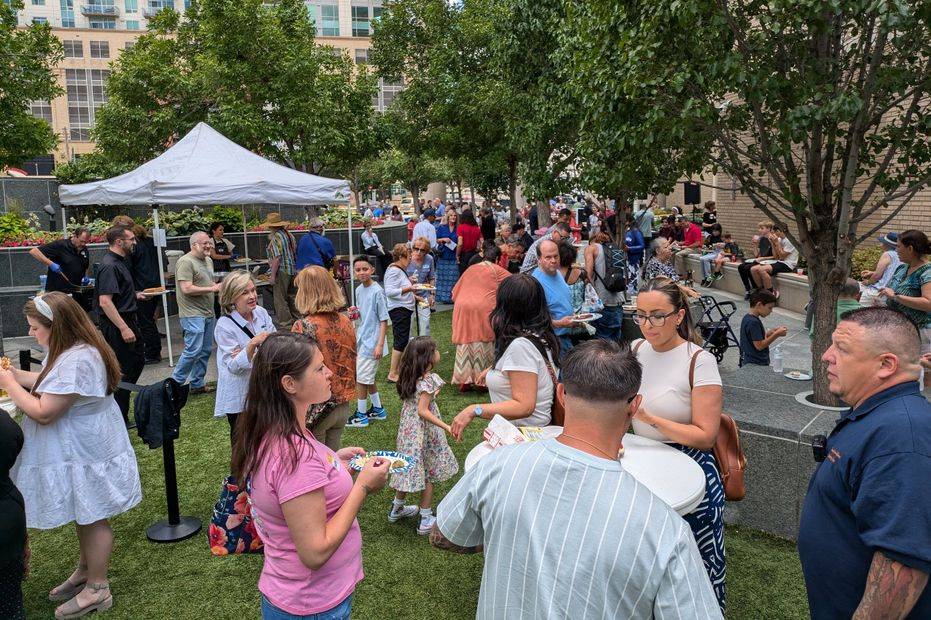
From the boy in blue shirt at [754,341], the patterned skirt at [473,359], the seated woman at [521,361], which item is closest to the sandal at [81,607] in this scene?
the seated woman at [521,361]

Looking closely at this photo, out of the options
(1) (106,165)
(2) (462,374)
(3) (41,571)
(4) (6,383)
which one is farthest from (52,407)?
→ (1) (106,165)

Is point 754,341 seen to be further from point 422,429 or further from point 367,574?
point 367,574

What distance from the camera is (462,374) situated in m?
8.45

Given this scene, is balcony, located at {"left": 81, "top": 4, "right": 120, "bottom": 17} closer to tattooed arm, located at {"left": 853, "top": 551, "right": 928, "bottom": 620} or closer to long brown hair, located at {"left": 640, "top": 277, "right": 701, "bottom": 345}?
long brown hair, located at {"left": 640, "top": 277, "right": 701, "bottom": 345}

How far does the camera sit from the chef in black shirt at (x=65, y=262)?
10.6 meters

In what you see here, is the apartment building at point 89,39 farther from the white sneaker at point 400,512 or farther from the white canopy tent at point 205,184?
the white sneaker at point 400,512

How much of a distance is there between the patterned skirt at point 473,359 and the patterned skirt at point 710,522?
4795 millimetres

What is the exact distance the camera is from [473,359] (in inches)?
326

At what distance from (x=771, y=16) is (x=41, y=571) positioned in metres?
6.61

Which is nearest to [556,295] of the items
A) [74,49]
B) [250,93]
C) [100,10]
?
[250,93]

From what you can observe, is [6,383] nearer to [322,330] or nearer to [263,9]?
[322,330]

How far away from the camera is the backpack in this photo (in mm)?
9391

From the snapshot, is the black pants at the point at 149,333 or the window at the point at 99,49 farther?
the window at the point at 99,49

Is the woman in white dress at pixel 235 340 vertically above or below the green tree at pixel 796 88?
below
